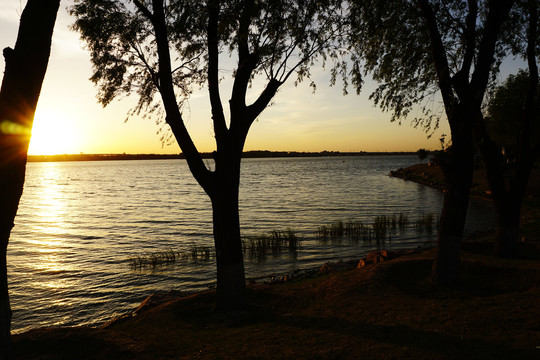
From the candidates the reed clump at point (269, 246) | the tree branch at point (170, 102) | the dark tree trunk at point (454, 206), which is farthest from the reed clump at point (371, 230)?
the tree branch at point (170, 102)

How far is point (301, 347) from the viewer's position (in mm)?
7270

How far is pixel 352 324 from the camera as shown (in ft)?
27.3

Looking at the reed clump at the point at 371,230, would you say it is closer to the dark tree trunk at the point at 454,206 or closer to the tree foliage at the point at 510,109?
the dark tree trunk at the point at 454,206

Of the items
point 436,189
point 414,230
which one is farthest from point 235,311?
point 436,189

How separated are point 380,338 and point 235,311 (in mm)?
4200

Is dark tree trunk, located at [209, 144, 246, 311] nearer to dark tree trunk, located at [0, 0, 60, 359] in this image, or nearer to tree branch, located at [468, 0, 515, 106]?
dark tree trunk, located at [0, 0, 60, 359]

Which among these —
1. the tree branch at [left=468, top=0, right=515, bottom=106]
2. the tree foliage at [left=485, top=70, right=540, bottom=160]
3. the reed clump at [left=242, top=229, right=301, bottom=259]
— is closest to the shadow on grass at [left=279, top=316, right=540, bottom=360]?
the tree branch at [left=468, top=0, right=515, bottom=106]

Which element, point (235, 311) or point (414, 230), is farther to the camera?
point (414, 230)

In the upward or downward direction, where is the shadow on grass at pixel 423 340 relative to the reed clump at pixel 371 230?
upward

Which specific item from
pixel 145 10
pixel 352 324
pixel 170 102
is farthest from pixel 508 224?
pixel 145 10

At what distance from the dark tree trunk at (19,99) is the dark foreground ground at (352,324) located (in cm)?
339

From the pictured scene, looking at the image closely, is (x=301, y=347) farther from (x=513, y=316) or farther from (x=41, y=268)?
(x=41, y=268)

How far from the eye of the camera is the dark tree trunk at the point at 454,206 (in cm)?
1009

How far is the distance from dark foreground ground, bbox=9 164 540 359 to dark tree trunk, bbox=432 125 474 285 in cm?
51
